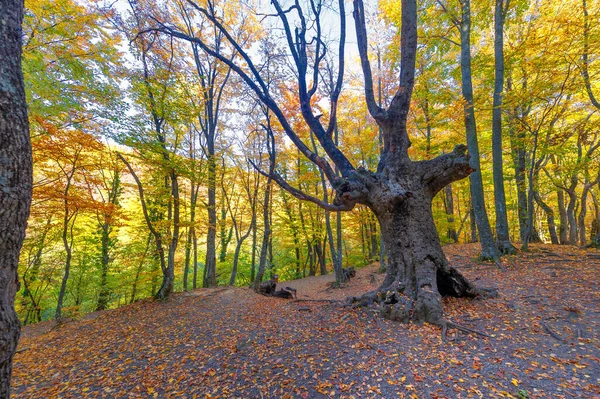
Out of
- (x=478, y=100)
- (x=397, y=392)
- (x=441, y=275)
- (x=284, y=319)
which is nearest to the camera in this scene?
(x=397, y=392)

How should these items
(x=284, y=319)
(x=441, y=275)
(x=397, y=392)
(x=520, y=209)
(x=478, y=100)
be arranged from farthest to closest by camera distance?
(x=520, y=209) → (x=478, y=100) → (x=284, y=319) → (x=441, y=275) → (x=397, y=392)

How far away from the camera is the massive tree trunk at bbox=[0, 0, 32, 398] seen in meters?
1.39

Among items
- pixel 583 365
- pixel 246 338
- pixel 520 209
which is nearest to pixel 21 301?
pixel 246 338

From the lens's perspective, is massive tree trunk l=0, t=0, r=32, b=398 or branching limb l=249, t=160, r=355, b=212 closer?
massive tree trunk l=0, t=0, r=32, b=398

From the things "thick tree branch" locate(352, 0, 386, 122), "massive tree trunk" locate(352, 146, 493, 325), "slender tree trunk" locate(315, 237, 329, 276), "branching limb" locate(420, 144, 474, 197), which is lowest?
"slender tree trunk" locate(315, 237, 329, 276)

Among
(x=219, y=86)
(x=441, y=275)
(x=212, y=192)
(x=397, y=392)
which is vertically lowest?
(x=397, y=392)

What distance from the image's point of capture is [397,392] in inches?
97.5

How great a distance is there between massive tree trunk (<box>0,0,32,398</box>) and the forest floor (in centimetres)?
237

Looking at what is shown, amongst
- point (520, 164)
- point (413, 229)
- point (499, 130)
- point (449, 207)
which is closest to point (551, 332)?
point (413, 229)

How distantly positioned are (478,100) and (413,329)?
26.1 ft

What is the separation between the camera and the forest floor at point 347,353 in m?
2.57

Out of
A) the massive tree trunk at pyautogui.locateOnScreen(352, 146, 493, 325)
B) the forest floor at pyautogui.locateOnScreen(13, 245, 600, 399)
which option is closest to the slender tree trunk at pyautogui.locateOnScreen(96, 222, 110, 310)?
the forest floor at pyautogui.locateOnScreen(13, 245, 600, 399)

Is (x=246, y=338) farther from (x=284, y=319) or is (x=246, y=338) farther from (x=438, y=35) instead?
(x=438, y=35)

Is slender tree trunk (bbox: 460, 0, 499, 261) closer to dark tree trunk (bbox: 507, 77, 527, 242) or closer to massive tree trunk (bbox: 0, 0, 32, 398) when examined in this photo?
dark tree trunk (bbox: 507, 77, 527, 242)
